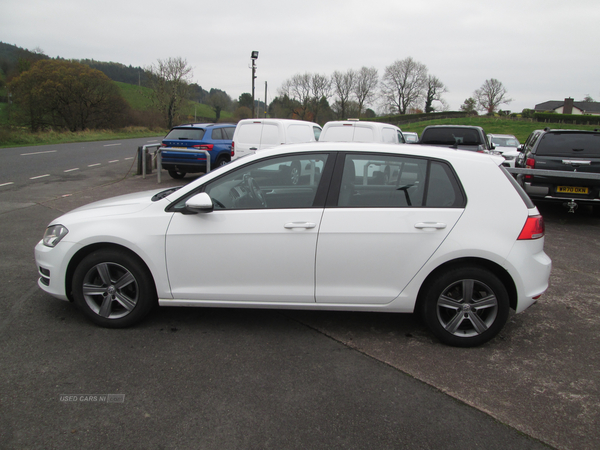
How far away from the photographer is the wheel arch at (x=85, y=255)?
3666mm

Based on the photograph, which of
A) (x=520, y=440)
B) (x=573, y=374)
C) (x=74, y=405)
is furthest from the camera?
(x=573, y=374)

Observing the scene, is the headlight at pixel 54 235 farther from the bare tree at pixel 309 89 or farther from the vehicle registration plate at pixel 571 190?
the bare tree at pixel 309 89

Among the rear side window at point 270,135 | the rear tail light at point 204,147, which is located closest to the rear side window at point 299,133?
the rear side window at point 270,135

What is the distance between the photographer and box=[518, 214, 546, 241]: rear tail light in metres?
3.40

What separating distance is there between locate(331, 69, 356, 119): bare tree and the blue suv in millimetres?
74393

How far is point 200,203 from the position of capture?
3443 millimetres

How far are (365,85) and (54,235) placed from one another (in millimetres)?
88507

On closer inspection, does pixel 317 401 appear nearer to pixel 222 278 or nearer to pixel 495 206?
pixel 222 278

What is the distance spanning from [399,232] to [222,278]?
58.5 inches

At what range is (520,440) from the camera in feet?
8.11

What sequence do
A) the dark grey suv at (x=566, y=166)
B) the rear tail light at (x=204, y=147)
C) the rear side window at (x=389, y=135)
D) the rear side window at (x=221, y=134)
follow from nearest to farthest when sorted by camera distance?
the dark grey suv at (x=566, y=166), the rear side window at (x=389, y=135), the rear tail light at (x=204, y=147), the rear side window at (x=221, y=134)

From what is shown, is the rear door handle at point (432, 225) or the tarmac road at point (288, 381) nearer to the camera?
the tarmac road at point (288, 381)

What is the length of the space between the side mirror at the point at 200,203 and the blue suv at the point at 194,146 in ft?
32.6

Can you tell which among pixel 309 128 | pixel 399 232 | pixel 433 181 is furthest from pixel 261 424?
pixel 309 128
